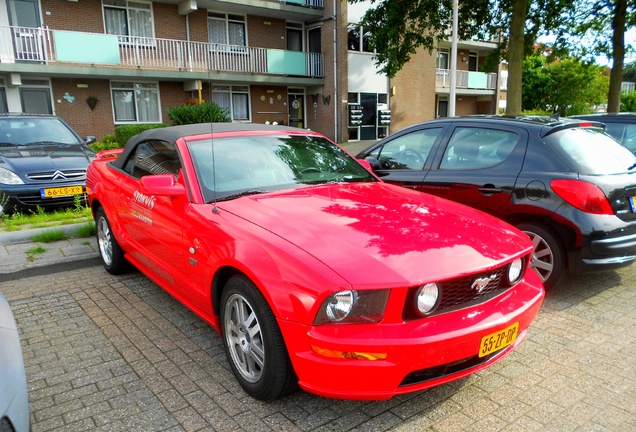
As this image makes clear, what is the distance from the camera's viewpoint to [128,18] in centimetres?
1811

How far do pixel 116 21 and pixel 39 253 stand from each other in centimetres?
1530

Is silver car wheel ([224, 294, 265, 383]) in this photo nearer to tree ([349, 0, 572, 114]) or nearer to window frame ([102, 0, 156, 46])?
tree ([349, 0, 572, 114])

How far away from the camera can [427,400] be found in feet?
9.04

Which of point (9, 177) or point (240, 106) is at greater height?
point (240, 106)

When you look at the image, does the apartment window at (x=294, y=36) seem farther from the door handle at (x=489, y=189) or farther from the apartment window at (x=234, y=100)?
the door handle at (x=489, y=189)

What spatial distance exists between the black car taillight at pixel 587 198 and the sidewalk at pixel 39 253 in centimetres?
511

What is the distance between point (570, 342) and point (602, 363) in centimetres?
31

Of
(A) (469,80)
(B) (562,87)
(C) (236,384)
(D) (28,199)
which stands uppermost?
(A) (469,80)

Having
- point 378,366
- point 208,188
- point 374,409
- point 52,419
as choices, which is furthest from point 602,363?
point 52,419

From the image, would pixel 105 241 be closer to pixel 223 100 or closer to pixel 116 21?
pixel 116 21

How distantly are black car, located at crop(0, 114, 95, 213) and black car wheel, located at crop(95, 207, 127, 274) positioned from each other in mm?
2814

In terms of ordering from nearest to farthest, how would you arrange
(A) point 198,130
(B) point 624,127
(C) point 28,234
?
(A) point 198,130, (C) point 28,234, (B) point 624,127

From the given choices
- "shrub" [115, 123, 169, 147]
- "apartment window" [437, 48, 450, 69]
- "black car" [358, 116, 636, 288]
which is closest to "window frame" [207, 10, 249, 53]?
"shrub" [115, 123, 169, 147]

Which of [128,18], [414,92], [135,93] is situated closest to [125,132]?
[135,93]
